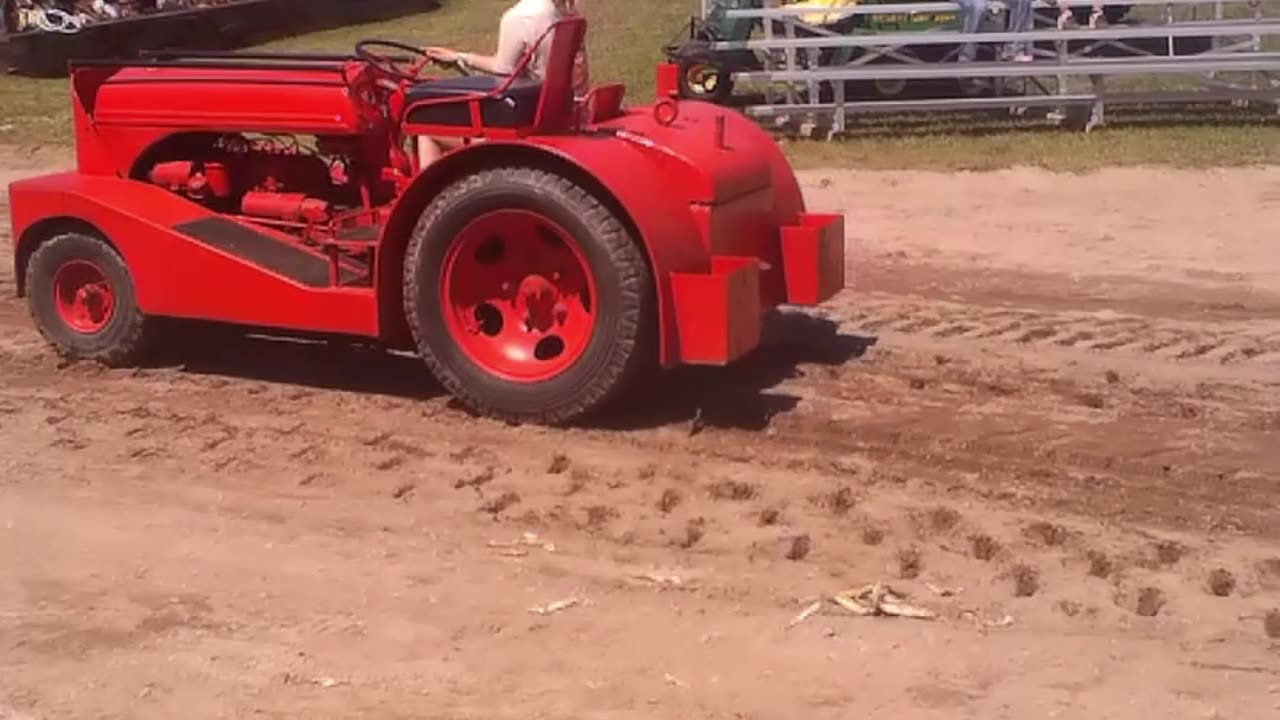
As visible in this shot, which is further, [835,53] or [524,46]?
[835,53]

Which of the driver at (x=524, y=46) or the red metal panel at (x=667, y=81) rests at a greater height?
the driver at (x=524, y=46)

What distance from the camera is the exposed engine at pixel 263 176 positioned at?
8.29m

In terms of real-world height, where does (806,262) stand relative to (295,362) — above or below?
above

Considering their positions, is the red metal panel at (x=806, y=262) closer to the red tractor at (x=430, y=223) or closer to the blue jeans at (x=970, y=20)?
the red tractor at (x=430, y=223)

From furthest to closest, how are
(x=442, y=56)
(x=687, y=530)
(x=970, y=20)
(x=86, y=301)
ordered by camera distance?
(x=970, y=20), (x=86, y=301), (x=442, y=56), (x=687, y=530)

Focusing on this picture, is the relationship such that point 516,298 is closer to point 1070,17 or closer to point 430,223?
point 430,223

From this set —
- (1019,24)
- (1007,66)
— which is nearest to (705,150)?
(1007,66)

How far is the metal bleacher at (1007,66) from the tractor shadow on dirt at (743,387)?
7267 millimetres

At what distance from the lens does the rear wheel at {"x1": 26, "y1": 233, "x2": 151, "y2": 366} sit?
26.5 ft

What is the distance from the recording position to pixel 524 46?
303 inches

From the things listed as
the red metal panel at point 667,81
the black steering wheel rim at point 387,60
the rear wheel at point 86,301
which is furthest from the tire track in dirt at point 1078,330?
the rear wheel at point 86,301

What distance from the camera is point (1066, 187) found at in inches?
514

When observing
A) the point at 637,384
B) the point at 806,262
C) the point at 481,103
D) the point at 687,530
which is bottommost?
the point at 687,530

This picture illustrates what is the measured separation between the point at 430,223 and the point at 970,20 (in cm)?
1036
